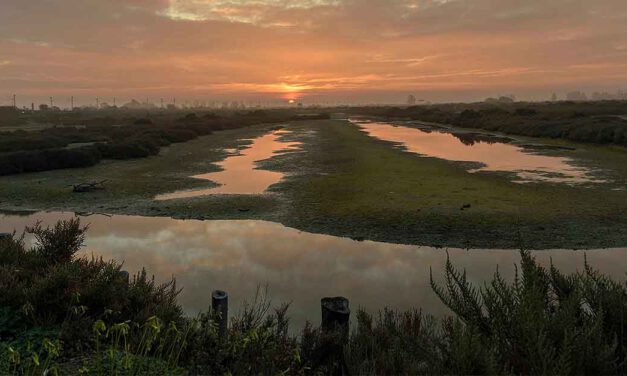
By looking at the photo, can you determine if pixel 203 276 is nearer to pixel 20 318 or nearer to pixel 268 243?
pixel 268 243

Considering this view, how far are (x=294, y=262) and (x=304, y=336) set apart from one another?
5.61 meters

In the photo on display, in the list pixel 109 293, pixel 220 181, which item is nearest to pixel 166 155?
pixel 220 181

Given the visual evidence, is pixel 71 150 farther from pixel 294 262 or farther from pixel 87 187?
pixel 294 262

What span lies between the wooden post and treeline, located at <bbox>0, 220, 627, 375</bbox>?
0.26m

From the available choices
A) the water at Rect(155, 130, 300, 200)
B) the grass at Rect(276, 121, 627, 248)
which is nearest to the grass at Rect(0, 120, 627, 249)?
the grass at Rect(276, 121, 627, 248)

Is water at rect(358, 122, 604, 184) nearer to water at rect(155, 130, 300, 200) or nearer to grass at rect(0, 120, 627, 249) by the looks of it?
grass at rect(0, 120, 627, 249)

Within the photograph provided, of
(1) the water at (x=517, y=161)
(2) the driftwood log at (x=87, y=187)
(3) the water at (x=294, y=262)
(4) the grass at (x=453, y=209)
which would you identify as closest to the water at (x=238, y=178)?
(4) the grass at (x=453, y=209)

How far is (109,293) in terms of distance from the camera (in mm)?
7117

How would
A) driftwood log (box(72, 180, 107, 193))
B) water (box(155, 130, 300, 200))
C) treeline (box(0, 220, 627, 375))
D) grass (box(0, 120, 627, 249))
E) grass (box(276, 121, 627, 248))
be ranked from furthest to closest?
water (box(155, 130, 300, 200)) < driftwood log (box(72, 180, 107, 193)) < grass (box(0, 120, 627, 249)) < grass (box(276, 121, 627, 248)) < treeline (box(0, 220, 627, 375))

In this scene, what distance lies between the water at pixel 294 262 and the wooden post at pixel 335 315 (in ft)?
5.94

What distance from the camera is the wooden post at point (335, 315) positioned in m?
6.86

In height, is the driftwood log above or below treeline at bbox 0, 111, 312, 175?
below

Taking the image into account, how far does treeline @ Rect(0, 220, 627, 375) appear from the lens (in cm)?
464

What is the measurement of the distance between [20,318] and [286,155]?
101ft
